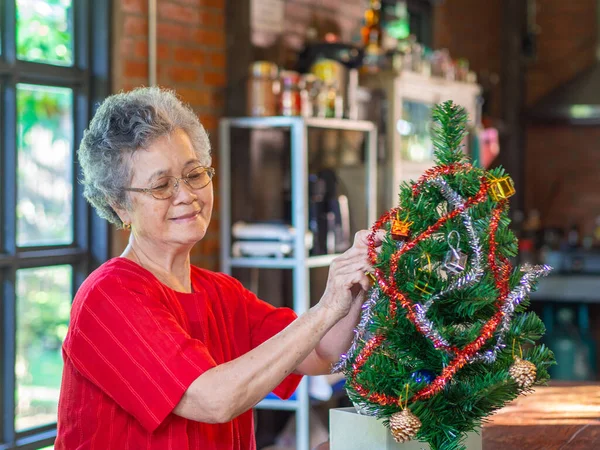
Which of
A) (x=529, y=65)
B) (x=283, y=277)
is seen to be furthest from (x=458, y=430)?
(x=529, y=65)

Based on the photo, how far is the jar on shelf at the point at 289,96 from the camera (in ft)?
11.5

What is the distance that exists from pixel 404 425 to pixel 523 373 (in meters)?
0.19

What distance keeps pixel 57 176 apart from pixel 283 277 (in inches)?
47.6

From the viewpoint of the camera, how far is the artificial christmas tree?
1.29 meters

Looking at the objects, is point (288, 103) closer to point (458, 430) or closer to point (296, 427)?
point (296, 427)

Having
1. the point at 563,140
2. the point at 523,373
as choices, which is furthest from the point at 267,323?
the point at 563,140

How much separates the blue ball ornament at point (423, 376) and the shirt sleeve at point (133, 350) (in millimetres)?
360

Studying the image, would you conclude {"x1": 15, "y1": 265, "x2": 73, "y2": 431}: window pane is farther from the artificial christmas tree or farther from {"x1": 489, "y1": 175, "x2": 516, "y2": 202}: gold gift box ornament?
{"x1": 489, "y1": 175, "x2": 516, "y2": 202}: gold gift box ornament

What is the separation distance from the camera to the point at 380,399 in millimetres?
1312

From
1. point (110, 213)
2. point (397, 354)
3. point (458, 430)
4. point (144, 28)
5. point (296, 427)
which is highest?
point (144, 28)

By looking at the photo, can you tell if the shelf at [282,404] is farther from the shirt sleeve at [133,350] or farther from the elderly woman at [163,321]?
the shirt sleeve at [133,350]

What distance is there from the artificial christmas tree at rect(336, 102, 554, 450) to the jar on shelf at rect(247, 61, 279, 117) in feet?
7.25

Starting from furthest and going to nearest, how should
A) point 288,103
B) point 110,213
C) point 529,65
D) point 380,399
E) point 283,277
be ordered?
point 529,65
point 283,277
point 288,103
point 110,213
point 380,399

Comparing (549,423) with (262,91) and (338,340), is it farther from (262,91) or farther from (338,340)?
(262,91)
